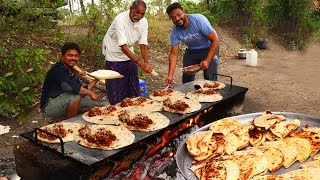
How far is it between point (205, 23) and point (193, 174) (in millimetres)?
3658

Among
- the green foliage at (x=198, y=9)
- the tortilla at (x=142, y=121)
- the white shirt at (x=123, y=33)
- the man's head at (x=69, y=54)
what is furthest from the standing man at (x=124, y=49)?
the green foliage at (x=198, y=9)

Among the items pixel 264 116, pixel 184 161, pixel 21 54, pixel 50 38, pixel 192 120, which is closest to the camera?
pixel 184 161

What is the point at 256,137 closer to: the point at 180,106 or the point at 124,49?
the point at 180,106

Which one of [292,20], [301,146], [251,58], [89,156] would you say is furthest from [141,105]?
[292,20]

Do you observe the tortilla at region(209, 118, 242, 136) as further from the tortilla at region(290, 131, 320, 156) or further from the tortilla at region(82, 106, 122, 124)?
the tortilla at region(82, 106, 122, 124)

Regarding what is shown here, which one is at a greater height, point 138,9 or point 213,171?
point 138,9

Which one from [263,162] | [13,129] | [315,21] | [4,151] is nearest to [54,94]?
[4,151]

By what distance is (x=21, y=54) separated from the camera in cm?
689

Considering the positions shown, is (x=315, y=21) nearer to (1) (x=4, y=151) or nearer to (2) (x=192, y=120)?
(2) (x=192, y=120)

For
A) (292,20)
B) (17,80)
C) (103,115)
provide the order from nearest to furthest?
1. (103,115)
2. (17,80)
3. (292,20)

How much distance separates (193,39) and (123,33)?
1451 mm

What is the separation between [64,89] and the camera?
506 centimetres

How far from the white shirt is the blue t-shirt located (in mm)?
656

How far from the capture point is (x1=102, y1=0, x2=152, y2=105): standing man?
19.5 ft
